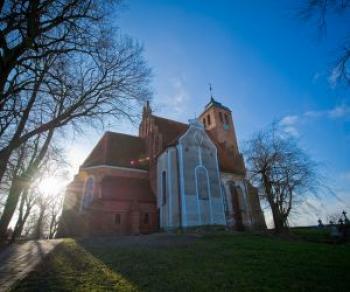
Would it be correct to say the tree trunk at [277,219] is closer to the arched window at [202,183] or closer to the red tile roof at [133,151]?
the arched window at [202,183]

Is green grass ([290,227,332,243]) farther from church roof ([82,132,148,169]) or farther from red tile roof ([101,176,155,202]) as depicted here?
church roof ([82,132,148,169])

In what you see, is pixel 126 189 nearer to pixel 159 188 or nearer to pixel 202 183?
pixel 159 188

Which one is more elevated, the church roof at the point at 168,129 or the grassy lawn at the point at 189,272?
the church roof at the point at 168,129

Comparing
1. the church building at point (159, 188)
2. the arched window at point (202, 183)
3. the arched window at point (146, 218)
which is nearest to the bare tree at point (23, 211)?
the church building at point (159, 188)

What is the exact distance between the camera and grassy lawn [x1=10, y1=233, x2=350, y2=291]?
17.1 ft

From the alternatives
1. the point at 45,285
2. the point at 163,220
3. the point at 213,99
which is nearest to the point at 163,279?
the point at 45,285

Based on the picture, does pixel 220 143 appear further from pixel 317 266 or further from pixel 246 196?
pixel 317 266

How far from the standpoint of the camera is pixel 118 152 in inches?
1054

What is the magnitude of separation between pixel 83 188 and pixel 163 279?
20.8m

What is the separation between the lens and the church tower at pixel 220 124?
32.8 meters

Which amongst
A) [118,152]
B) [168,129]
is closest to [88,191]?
[118,152]

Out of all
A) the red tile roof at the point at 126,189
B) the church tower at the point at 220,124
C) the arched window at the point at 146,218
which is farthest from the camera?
the church tower at the point at 220,124

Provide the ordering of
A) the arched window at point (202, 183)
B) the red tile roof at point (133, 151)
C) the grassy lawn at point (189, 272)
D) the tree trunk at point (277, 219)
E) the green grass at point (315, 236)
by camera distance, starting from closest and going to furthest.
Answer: the grassy lawn at point (189, 272)
the green grass at point (315, 236)
the tree trunk at point (277, 219)
the arched window at point (202, 183)
the red tile roof at point (133, 151)

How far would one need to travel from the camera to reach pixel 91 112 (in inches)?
418
